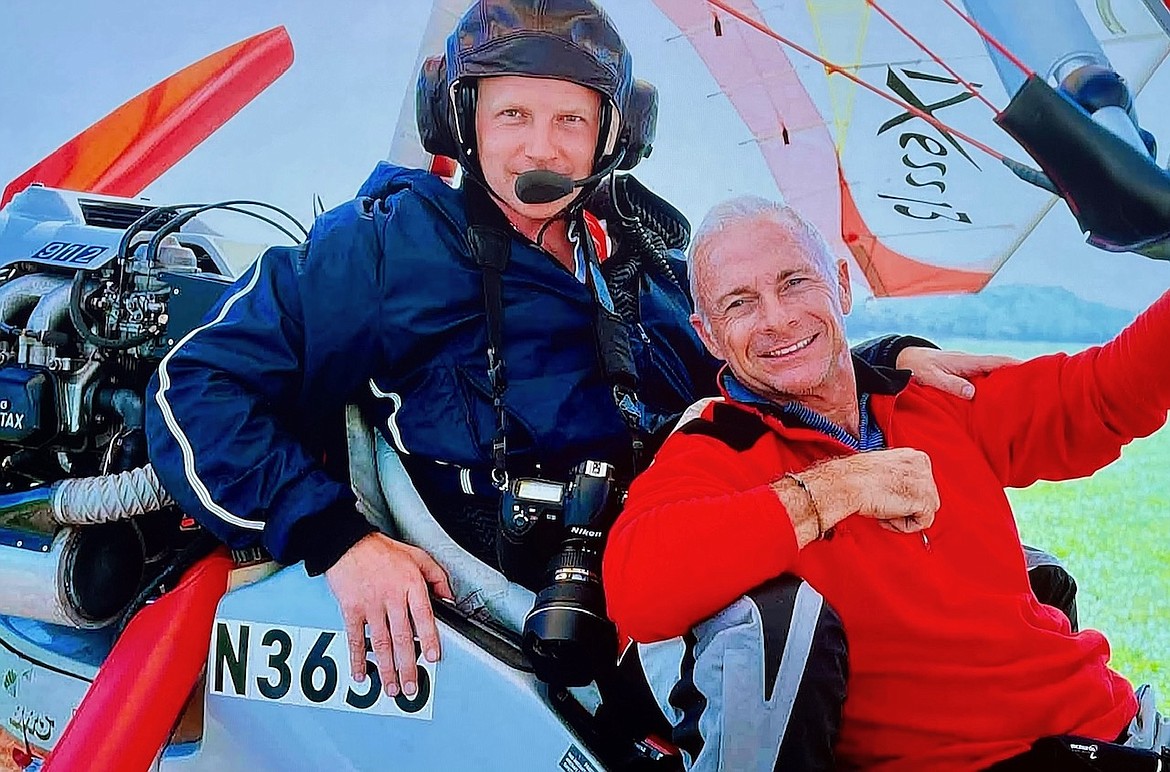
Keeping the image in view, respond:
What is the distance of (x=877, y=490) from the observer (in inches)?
45.0

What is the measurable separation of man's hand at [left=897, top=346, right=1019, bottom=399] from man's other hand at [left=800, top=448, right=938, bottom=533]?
8.2 inches

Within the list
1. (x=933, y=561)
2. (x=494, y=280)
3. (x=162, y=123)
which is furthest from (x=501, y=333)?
(x=162, y=123)

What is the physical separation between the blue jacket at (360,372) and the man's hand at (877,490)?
419 millimetres

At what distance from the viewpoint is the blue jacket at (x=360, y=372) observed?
1421 millimetres

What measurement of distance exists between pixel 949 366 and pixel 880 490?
0.32 m

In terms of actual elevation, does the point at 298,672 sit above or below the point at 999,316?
below

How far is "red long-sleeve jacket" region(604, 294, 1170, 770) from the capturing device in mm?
1097

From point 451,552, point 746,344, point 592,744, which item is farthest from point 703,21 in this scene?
point 592,744

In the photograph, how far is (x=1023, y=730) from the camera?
3.89ft

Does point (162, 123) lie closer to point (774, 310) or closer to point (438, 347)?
point (438, 347)

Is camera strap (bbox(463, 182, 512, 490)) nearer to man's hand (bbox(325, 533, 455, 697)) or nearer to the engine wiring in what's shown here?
man's hand (bbox(325, 533, 455, 697))

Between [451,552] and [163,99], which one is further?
[163,99]

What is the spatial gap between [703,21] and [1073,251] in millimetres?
629

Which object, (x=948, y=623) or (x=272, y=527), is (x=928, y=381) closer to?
(x=948, y=623)
